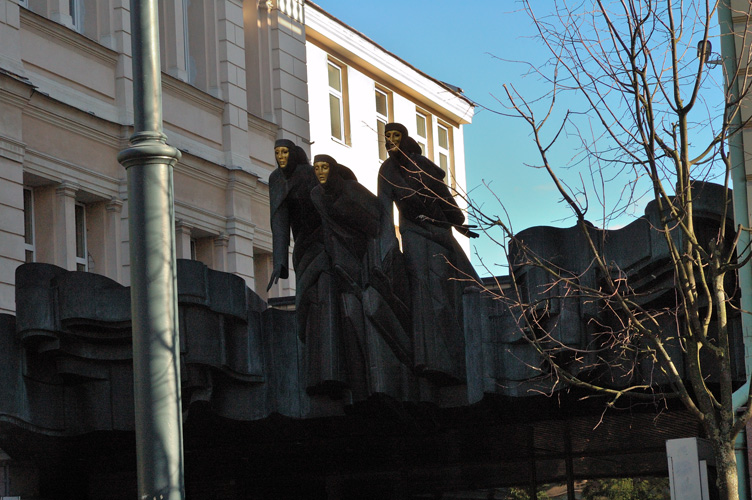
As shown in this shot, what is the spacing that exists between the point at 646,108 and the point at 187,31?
17550 mm

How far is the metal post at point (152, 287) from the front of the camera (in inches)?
309

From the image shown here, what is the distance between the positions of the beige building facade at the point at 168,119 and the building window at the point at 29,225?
0.02 meters

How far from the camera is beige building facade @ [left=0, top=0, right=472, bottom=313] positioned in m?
21.7

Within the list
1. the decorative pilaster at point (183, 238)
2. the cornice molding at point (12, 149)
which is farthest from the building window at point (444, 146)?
the cornice molding at point (12, 149)

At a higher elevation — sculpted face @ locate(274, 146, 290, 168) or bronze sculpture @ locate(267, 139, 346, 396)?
sculpted face @ locate(274, 146, 290, 168)

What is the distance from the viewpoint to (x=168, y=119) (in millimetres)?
25000

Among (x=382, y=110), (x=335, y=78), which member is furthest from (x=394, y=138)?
(x=382, y=110)

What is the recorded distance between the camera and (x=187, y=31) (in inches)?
1064

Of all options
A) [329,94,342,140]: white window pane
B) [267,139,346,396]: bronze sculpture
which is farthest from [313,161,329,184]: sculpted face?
[329,94,342,140]: white window pane

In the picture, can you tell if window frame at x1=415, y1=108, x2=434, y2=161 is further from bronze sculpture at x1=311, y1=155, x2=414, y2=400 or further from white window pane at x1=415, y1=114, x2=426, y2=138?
bronze sculpture at x1=311, y1=155, x2=414, y2=400

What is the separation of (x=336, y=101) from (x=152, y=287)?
90.5ft

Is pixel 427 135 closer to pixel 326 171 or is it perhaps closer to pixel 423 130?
pixel 423 130

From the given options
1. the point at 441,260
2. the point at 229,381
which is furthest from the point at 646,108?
the point at 229,381

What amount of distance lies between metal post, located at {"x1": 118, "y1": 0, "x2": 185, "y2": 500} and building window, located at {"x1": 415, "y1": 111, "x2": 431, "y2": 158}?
31751mm
